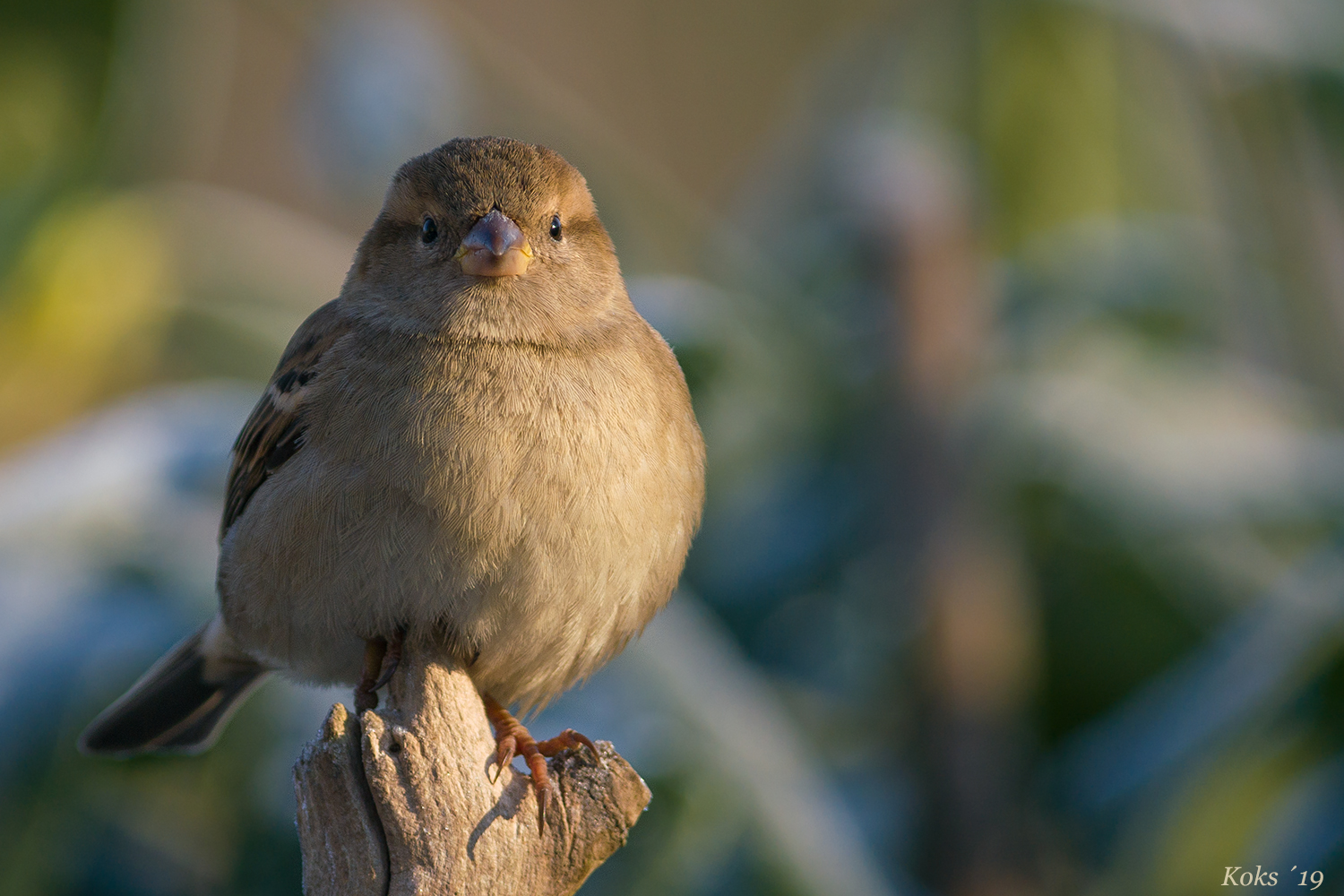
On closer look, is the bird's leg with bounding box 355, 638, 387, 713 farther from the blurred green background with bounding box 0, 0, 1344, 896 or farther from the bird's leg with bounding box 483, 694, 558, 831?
the blurred green background with bounding box 0, 0, 1344, 896

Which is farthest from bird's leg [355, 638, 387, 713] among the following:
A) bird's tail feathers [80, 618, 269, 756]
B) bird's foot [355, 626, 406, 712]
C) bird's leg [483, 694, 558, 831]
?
bird's tail feathers [80, 618, 269, 756]

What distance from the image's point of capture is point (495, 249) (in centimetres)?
221

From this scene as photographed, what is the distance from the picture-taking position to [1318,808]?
10.9 feet

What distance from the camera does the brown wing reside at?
93.1 inches

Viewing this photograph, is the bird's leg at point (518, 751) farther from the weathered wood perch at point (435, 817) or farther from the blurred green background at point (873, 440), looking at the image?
the blurred green background at point (873, 440)

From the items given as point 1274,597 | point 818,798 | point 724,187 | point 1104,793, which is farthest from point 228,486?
point 724,187

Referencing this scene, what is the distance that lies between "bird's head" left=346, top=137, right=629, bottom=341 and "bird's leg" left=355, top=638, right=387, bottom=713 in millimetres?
533

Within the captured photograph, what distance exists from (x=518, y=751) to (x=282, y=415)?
809mm

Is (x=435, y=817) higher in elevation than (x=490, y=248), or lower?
lower

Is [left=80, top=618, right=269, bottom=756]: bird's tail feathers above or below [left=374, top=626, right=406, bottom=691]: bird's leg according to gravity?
below

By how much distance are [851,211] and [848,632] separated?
148 centimetres

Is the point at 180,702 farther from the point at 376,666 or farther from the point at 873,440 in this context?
the point at 873,440
